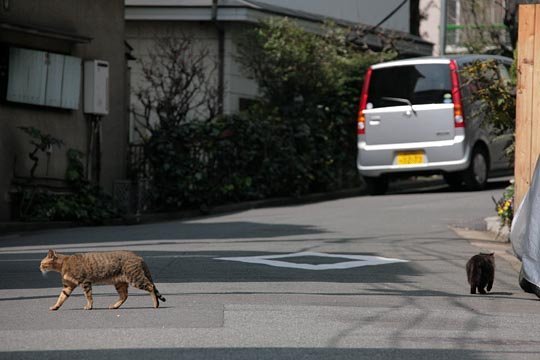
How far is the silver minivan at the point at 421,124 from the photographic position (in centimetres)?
2136

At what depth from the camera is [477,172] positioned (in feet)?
72.6

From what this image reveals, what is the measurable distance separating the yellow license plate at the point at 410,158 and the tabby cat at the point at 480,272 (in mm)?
11320

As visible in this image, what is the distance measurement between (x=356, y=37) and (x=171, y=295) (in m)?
18.4

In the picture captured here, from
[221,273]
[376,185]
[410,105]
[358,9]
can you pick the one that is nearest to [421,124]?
[410,105]

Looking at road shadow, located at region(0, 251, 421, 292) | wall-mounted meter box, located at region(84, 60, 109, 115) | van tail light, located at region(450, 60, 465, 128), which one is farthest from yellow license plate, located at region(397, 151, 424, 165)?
road shadow, located at region(0, 251, 421, 292)

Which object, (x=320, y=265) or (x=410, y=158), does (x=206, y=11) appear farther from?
(x=320, y=265)

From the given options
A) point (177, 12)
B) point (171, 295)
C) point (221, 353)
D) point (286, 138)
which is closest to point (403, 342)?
point (221, 353)

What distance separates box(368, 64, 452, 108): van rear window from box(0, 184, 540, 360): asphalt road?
505 cm

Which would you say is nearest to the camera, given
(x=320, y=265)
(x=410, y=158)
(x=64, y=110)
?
(x=320, y=265)

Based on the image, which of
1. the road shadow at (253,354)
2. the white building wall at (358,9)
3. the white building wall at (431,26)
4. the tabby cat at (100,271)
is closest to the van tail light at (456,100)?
the white building wall at (358,9)

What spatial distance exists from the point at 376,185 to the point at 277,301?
1355 cm

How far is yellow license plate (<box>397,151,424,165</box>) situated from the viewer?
21516 millimetres

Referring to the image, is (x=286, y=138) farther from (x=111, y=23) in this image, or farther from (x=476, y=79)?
(x=476, y=79)

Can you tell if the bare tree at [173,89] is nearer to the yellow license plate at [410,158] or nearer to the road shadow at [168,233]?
the yellow license plate at [410,158]
